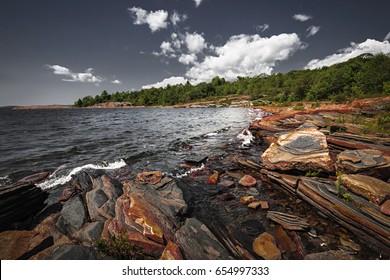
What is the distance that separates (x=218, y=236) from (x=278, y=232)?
6.63 feet

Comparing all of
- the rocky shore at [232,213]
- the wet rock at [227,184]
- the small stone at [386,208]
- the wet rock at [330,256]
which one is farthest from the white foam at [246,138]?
the wet rock at [330,256]

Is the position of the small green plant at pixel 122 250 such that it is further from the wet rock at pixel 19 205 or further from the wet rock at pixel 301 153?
the wet rock at pixel 301 153

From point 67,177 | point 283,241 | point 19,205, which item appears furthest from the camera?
point 67,177

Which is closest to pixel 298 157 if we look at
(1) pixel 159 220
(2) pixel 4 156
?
→ (1) pixel 159 220

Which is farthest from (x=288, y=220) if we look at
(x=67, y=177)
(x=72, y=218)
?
(x=67, y=177)

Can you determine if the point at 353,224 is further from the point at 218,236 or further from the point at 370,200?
the point at 218,236

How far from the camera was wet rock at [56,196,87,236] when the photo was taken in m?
6.01

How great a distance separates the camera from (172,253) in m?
4.41

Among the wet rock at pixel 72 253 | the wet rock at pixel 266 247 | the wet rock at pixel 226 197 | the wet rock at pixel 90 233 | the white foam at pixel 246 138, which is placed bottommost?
the white foam at pixel 246 138

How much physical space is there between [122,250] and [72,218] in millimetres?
3171

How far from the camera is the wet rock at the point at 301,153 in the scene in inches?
308

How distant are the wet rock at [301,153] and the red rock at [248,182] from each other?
1121mm

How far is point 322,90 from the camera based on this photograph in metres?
54.4

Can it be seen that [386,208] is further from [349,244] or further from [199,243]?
[199,243]
